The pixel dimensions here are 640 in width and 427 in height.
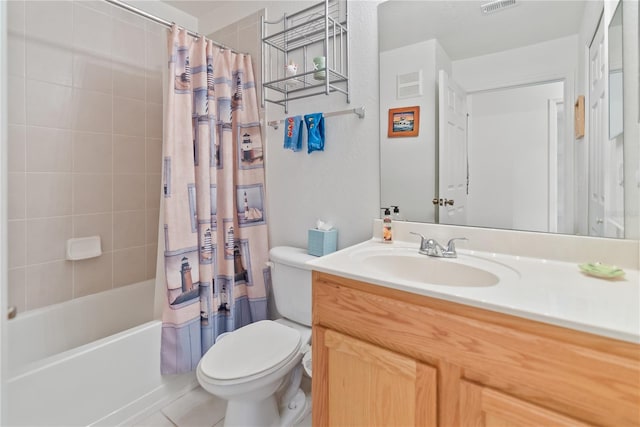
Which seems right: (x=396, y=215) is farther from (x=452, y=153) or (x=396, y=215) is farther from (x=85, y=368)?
(x=85, y=368)

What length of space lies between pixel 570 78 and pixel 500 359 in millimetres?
987

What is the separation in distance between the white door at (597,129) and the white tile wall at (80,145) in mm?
2317

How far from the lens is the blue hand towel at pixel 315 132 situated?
1609 mm

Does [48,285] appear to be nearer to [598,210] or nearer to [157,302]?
[157,302]

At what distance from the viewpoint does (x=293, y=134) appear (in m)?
1.69

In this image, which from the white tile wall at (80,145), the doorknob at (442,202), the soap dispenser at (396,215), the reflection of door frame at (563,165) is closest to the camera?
the reflection of door frame at (563,165)

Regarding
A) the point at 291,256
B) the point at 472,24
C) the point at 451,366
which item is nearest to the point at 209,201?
the point at 291,256

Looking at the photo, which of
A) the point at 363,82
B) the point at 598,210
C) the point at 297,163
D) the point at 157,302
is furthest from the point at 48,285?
the point at 598,210

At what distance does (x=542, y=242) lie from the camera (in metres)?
1.10

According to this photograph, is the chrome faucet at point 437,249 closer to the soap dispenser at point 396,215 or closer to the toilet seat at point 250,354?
the soap dispenser at point 396,215

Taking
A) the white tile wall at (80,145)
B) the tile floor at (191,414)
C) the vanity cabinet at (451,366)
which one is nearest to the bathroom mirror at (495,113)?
the vanity cabinet at (451,366)

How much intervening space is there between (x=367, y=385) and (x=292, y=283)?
744 millimetres

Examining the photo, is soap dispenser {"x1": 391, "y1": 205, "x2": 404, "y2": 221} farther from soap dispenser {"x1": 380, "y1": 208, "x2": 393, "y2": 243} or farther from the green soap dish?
the green soap dish

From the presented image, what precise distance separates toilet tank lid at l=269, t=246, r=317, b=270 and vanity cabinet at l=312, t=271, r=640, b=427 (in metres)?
0.50
